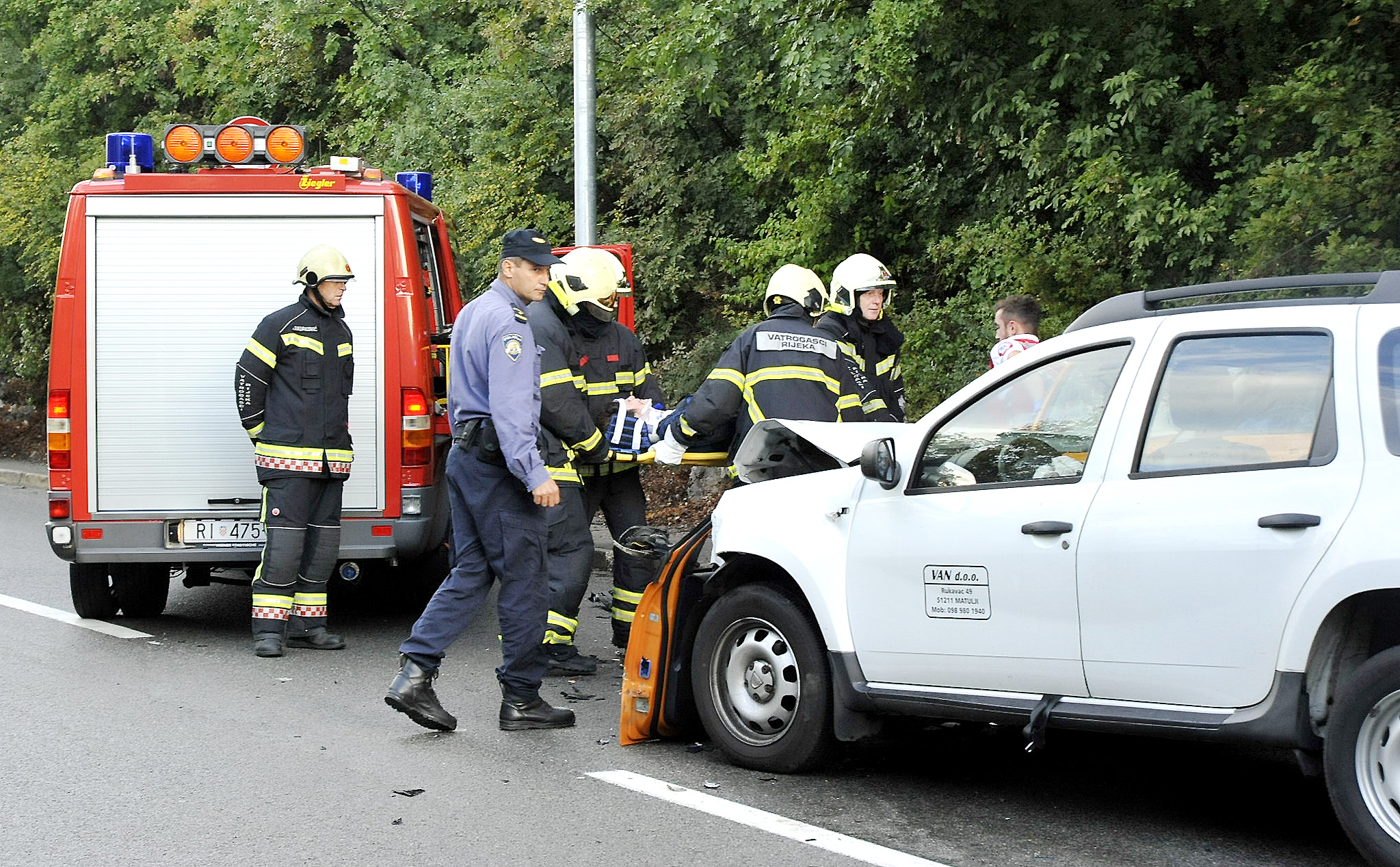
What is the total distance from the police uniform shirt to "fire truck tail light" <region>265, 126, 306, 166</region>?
8.72ft

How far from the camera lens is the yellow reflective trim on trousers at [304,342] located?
7684 millimetres

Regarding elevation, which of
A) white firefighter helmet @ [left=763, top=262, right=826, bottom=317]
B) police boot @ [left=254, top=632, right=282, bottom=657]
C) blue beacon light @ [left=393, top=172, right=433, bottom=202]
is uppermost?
blue beacon light @ [left=393, top=172, right=433, bottom=202]

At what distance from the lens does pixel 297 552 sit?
7773 millimetres

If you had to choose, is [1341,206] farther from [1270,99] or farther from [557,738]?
[557,738]

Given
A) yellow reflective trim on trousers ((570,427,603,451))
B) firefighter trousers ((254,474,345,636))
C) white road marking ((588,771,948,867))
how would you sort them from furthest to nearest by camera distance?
firefighter trousers ((254,474,345,636)), yellow reflective trim on trousers ((570,427,603,451)), white road marking ((588,771,948,867))

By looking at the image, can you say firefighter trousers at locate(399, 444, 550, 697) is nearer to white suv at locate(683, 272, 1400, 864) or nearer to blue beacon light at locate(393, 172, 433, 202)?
white suv at locate(683, 272, 1400, 864)

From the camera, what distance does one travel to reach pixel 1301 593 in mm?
4086

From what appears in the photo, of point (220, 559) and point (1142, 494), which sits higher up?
point (1142, 494)

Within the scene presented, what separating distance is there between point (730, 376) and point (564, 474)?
95 centimetres

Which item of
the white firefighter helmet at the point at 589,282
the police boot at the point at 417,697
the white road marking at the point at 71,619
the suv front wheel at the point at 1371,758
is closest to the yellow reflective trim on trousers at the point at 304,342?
the white firefighter helmet at the point at 589,282

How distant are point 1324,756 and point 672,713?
2462 millimetres

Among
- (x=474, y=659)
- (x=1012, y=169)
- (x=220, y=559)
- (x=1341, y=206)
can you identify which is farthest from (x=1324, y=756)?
(x=1012, y=169)

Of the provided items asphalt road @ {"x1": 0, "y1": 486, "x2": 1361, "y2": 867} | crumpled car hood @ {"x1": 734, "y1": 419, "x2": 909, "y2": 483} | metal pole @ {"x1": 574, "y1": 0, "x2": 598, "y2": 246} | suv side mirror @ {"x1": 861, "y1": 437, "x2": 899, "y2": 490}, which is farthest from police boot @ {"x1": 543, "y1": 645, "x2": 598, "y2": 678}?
metal pole @ {"x1": 574, "y1": 0, "x2": 598, "y2": 246}

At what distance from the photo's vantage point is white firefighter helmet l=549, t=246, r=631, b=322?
7129 millimetres
